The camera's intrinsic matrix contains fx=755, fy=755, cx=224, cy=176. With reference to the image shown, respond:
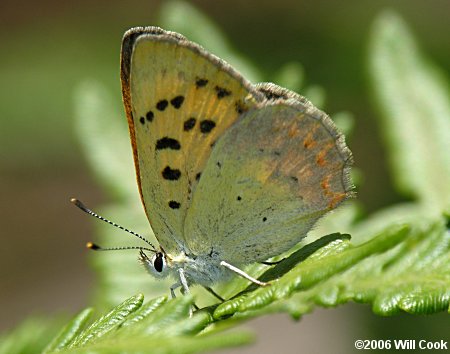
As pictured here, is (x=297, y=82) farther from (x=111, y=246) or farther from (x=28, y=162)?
(x=28, y=162)

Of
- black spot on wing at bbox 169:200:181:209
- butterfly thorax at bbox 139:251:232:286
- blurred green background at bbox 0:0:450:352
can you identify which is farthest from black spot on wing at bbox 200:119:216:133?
blurred green background at bbox 0:0:450:352

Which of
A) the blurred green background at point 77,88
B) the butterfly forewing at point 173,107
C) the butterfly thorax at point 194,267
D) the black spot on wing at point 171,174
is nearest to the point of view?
the butterfly forewing at point 173,107

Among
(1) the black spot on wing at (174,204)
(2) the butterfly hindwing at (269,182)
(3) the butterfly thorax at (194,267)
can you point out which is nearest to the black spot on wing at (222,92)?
(2) the butterfly hindwing at (269,182)

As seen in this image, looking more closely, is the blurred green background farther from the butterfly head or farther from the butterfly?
the butterfly

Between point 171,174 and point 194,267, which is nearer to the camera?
point 171,174

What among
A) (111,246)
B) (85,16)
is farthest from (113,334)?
(85,16)

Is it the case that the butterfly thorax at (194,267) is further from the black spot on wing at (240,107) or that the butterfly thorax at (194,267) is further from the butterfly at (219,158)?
the black spot on wing at (240,107)

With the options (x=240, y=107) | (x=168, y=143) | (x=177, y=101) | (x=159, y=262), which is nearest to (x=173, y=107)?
(x=177, y=101)

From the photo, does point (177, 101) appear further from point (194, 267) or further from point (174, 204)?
point (194, 267)
